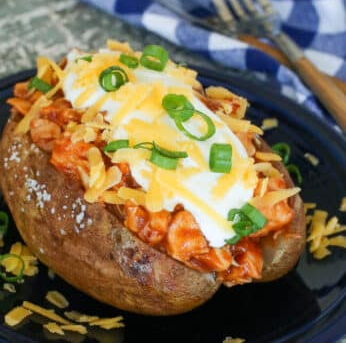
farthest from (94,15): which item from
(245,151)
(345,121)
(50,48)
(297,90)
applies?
(245,151)

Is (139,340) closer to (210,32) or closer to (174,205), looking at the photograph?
(174,205)

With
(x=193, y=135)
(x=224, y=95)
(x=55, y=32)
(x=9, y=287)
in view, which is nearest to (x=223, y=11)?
(x=55, y=32)

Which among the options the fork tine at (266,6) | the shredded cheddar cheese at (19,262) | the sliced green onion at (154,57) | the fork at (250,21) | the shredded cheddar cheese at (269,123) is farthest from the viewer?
the fork tine at (266,6)

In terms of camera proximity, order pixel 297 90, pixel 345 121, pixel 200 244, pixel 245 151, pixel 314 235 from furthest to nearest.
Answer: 1. pixel 297 90
2. pixel 345 121
3. pixel 314 235
4. pixel 245 151
5. pixel 200 244

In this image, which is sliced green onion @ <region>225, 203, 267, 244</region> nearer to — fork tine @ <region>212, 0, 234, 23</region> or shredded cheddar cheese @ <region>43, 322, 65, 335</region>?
shredded cheddar cheese @ <region>43, 322, 65, 335</region>

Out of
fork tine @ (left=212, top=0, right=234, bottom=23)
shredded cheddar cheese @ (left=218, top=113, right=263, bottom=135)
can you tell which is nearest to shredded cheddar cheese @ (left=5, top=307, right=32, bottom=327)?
shredded cheddar cheese @ (left=218, top=113, right=263, bottom=135)

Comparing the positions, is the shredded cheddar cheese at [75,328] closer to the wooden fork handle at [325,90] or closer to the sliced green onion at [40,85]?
the sliced green onion at [40,85]

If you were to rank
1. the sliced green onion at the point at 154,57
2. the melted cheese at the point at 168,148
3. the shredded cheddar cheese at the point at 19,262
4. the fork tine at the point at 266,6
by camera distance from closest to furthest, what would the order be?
the melted cheese at the point at 168,148
the shredded cheddar cheese at the point at 19,262
the sliced green onion at the point at 154,57
the fork tine at the point at 266,6

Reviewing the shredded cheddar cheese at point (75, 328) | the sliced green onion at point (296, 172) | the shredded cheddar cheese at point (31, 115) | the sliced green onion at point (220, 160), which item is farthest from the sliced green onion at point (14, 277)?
the sliced green onion at point (296, 172)
